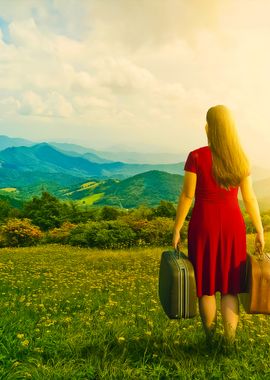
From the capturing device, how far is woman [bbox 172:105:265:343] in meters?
4.78

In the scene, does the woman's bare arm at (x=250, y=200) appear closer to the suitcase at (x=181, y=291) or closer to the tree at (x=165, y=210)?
the suitcase at (x=181, y=291)

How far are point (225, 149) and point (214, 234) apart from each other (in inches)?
35.3

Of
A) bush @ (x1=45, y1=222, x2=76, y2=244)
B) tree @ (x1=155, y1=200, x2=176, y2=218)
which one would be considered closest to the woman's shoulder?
bush @ (x1=45, y1=222, x2=76, y2=244)

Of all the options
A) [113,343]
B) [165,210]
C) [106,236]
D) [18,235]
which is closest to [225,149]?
[113,343]

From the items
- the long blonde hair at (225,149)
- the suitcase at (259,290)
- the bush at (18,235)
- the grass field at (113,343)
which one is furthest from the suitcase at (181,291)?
the bush at (18,235)

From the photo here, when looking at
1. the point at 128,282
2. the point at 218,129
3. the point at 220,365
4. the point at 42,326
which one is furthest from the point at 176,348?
the point at 128,282

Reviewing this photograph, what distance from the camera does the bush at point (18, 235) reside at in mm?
29422

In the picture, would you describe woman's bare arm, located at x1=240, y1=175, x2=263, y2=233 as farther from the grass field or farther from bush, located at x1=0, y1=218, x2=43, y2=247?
bush, located at x1=0, y1=218, x2=43, y2=247

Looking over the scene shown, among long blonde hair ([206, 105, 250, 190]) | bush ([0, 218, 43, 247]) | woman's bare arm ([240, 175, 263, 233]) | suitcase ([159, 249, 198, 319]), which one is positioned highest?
long blonde hair ([206, 105, 250, 190])

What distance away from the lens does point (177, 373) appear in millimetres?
4281

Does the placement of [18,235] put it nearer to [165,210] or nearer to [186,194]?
[165,210]

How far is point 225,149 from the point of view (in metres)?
4.74

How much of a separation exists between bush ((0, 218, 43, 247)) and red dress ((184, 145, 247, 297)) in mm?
25470

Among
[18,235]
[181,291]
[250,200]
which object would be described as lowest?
[18,235]
